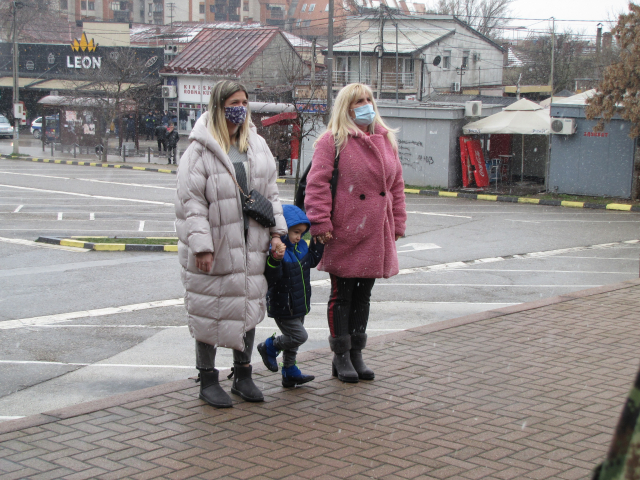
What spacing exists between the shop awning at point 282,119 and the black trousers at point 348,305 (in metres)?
21.4

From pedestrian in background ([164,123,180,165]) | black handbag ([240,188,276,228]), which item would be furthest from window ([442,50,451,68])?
black handbag ([240,188,276,228])

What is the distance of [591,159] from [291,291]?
22.0 meters

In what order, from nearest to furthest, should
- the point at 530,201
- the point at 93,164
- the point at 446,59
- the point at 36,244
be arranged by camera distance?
the point at 36,244, the point at 530,201, the point at 93,164, the point at 446,59

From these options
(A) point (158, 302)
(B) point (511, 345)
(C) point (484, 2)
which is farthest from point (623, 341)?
(C) point (484, 2)

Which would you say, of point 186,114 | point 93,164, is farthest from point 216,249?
point 186,114

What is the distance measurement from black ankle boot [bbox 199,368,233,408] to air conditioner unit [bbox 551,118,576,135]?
22.0 meters

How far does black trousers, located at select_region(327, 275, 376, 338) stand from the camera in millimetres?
5281

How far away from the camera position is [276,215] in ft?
16.0

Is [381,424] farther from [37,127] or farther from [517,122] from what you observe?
[37,127]

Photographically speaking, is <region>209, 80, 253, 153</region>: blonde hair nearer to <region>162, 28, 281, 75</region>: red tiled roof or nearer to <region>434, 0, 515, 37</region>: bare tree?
<region>162, 28, 281, 75</region>: red tiled roof

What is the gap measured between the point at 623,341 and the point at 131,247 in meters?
9.56

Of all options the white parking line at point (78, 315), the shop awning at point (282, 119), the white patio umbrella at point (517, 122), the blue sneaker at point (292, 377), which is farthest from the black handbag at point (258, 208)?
the white patio umbrella at point (517, 122)

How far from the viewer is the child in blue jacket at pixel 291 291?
499 cm

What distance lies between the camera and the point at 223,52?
51.1 m
